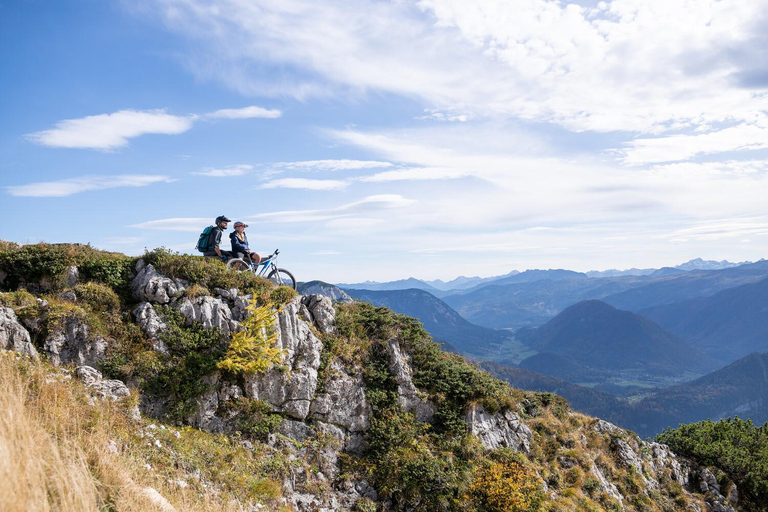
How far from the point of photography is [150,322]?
1341cm

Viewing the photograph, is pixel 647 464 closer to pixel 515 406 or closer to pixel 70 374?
pixel 515 406

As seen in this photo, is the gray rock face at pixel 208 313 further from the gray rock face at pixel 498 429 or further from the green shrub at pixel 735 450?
the green shrub at pixel 735 450

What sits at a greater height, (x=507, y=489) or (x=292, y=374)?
(x=292, y=374)

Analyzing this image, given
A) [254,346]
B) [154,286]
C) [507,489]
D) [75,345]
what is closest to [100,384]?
[75,345]

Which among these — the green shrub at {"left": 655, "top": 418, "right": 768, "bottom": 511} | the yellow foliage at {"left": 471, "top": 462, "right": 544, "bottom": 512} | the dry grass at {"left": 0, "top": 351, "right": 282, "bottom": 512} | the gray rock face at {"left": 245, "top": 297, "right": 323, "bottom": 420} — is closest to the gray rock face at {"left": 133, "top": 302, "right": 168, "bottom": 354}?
the dry grass at {"left": 0, "top": 351, "right": 282, "bottom": 512}

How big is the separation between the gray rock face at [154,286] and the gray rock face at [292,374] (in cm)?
393

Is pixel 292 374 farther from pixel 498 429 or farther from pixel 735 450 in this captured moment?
pixel 735 450

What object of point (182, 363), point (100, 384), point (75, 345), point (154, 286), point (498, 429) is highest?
point (154, 286)

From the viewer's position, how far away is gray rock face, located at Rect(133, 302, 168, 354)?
1309 cm

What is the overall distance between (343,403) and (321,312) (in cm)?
405

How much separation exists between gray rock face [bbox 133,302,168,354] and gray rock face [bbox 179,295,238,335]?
78 centimetres

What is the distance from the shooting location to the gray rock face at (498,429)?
1739 centimetres

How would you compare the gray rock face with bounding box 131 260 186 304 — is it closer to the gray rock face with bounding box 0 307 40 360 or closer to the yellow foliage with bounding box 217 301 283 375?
the yellow foliage with bounding box 217 301 283 375

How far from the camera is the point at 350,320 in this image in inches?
740
